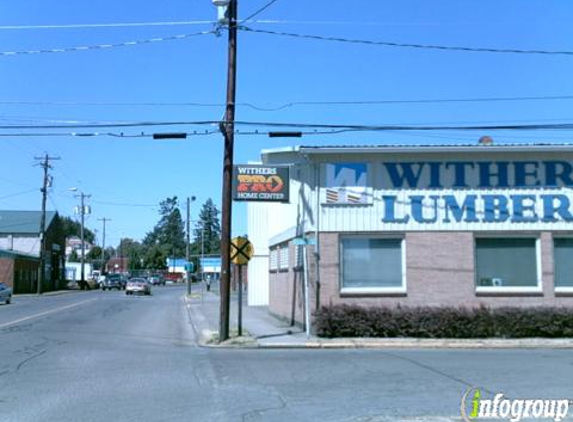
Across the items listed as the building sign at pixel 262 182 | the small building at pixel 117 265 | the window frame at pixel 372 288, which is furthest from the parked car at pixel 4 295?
the small building at pixel 117 265

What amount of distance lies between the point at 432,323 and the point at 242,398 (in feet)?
33.7

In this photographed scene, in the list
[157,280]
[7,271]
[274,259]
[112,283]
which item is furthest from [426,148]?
[157,280]

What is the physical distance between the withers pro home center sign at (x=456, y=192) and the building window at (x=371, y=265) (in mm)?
637

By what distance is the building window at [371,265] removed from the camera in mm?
20578

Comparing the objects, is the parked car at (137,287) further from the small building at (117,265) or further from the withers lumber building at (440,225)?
the small building at (117,265)

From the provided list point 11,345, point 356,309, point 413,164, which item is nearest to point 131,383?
point 11,345

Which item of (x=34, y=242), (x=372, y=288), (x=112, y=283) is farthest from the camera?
(x=112, y=283)

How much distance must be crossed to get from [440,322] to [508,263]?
3.42 m

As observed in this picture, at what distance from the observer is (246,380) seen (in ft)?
38.0

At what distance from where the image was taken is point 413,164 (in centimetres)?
2094

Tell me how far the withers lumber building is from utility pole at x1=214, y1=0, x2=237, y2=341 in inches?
91.4

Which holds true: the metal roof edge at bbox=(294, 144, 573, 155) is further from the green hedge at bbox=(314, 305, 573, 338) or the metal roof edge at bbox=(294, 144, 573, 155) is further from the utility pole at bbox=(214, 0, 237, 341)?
the green hedge at bbox=(314, 305, 573, 338)

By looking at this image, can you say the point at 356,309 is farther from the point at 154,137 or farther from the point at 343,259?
the point at 154,137

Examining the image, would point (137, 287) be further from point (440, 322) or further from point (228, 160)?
point (440, 322)
